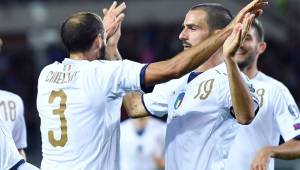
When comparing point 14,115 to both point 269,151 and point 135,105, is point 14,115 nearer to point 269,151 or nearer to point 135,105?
point 135,105

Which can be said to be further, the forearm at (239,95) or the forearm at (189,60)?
the forearm at (189,60)

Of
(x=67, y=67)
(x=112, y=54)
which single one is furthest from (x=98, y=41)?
(x=112, y=54)

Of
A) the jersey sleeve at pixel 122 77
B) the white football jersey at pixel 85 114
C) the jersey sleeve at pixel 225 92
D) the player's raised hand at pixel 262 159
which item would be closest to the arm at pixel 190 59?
the jersey sleeve at pixel 122 77

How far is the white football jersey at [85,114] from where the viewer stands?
6.17m

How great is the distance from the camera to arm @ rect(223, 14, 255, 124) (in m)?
5.66

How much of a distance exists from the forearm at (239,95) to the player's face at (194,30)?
72 cm

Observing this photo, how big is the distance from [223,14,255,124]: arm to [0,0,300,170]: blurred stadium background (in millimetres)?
13240

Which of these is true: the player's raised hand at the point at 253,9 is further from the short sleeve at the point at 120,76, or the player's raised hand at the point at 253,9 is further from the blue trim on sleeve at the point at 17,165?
the blue trim on sleeve at the point at 17,165

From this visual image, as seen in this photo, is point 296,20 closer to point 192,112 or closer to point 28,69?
point 28,69

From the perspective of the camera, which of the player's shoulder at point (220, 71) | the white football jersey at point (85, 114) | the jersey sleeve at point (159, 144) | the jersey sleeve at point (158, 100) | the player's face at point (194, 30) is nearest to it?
the white football jersey at point (85, 114)

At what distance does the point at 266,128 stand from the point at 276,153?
1.51 ft

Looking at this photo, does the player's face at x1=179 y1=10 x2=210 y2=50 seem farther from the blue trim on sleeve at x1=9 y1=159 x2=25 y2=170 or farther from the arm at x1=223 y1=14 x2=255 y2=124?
the blue trim on sleeve at x1=9 y1=159 x2=25 y2=170

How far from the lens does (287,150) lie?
22.7ft

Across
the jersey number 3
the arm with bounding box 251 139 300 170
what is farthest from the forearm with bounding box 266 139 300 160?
the jersey number 3
